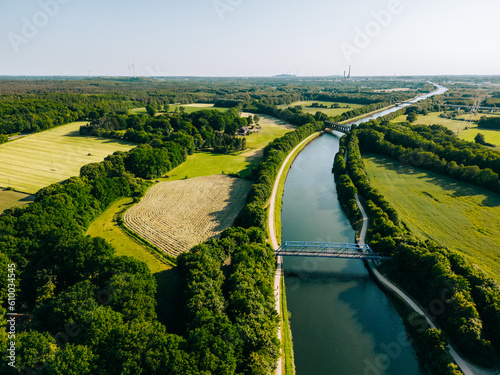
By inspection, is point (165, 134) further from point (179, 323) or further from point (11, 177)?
point (179, 323)

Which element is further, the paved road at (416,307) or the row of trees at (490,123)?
the row of trees at (490,123)

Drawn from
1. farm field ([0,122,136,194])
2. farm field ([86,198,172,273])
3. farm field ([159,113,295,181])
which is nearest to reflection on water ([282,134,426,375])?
farm field ([86,198,172,273])

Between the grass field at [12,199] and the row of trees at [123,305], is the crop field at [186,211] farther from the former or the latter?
the grass field at [12,199]

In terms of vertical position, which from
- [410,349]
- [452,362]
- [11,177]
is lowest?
[410,349]

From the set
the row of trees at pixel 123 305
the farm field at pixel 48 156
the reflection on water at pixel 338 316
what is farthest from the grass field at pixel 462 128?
the farm field at pixel 48 156

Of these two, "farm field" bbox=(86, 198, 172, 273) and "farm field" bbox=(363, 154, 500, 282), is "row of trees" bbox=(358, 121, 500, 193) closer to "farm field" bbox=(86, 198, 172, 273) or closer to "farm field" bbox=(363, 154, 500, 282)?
"farm field" bbox=(363, 154, 500, 282)

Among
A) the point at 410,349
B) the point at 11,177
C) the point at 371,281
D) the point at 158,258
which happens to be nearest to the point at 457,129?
the point at 371,281
